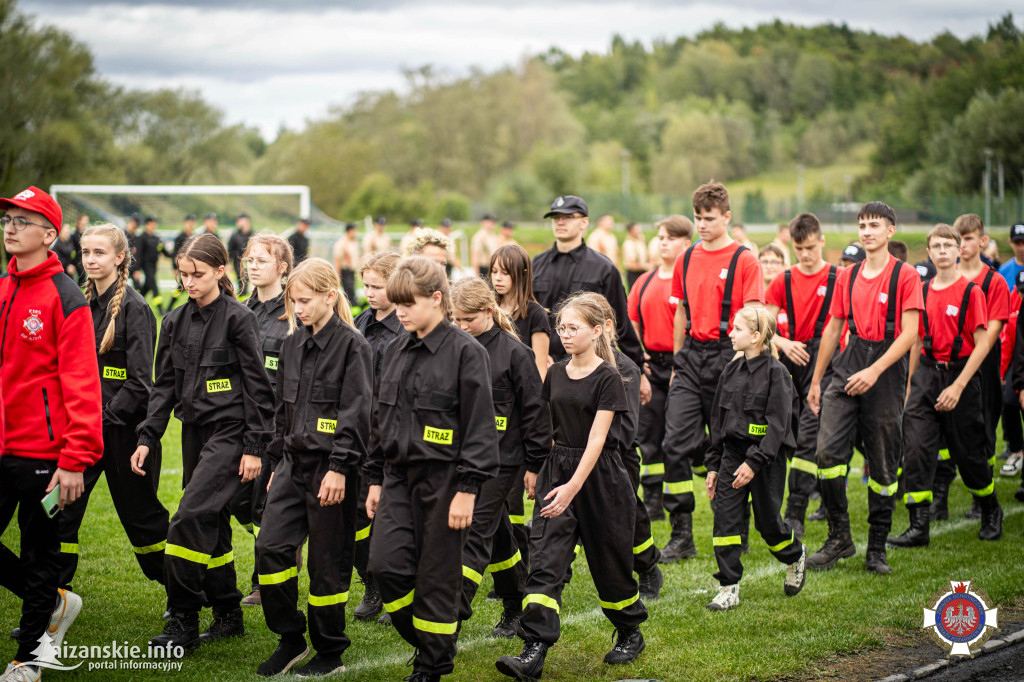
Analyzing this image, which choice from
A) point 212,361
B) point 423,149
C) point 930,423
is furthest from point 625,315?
point 423,149

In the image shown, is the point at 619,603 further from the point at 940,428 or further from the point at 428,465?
the point at 940,428

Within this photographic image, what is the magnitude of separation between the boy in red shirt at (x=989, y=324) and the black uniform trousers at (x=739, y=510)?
8.36ft

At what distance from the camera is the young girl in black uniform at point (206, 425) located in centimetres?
488

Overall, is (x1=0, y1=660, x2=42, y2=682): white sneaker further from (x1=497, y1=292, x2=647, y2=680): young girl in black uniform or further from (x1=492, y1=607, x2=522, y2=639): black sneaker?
(x1=492, y1=607, x2=522, y2=639): black sneaker

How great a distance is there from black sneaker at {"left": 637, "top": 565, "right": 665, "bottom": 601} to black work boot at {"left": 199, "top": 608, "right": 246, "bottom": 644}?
97.5 inches

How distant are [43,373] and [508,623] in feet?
9.31

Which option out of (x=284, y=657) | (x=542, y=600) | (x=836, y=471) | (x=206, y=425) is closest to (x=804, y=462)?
(x=836, y=471)

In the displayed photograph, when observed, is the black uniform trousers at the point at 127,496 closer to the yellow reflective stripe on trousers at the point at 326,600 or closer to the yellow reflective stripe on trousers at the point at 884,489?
the yellow reflective stripe on trousers at the point at 326,600

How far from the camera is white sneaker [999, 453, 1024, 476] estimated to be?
9.74 metres

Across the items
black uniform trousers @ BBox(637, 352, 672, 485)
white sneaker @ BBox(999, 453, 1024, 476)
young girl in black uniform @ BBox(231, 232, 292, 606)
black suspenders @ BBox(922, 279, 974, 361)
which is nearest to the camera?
young girl in black uniform @ BBox(231, 232, 292, 606)

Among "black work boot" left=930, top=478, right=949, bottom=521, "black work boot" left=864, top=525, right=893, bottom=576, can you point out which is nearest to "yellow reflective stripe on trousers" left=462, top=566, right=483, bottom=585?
"black work boot" left=864, top=525, right=893, bottom=576

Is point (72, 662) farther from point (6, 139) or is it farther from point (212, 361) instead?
point (6, 139)

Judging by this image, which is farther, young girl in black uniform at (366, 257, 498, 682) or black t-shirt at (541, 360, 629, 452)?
black t-shirt at (541, 360, 629, 452)

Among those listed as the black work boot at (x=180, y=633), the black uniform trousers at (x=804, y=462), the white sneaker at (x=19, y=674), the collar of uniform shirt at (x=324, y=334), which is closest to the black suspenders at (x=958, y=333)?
the black uniform trousers at (x=804, y=462)
